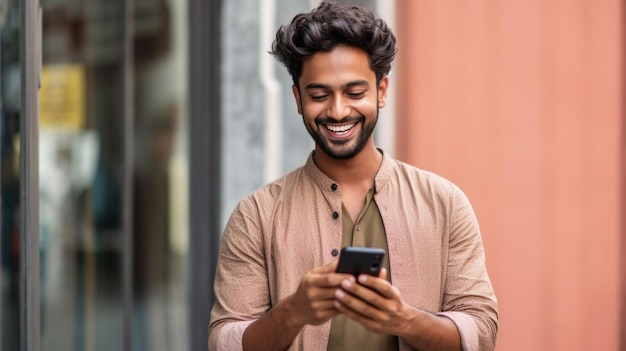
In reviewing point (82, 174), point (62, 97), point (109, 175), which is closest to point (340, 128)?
point (62, 97)

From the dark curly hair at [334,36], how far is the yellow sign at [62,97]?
10.0 feet

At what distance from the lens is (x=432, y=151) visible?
5.78 meters

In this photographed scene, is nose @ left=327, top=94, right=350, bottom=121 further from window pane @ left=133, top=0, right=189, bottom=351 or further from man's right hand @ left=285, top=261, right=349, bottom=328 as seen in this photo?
window pane @ left=133, top=0, right=189, bottom=351

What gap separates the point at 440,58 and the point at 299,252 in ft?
10.0

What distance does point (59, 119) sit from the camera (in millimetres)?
6000

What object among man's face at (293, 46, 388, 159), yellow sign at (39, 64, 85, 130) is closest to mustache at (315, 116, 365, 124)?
man's face at (293, 46, 388, 159)

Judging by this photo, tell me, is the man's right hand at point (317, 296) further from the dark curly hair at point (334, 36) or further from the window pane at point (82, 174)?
the window pane at point (82, 174)

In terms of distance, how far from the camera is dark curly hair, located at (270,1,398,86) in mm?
2879

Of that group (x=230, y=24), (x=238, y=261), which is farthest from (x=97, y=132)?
(x=238, y=261)

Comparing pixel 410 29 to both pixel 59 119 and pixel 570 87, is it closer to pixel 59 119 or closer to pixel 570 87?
pixel 570 87

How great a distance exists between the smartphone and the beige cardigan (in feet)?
1.14

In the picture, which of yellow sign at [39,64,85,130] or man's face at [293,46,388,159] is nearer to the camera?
man's face at [293,46,388,159]

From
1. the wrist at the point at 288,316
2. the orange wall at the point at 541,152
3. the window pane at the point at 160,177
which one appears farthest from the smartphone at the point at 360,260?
the window pane at the point at 160,177

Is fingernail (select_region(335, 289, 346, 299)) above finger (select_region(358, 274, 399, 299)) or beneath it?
beneath
